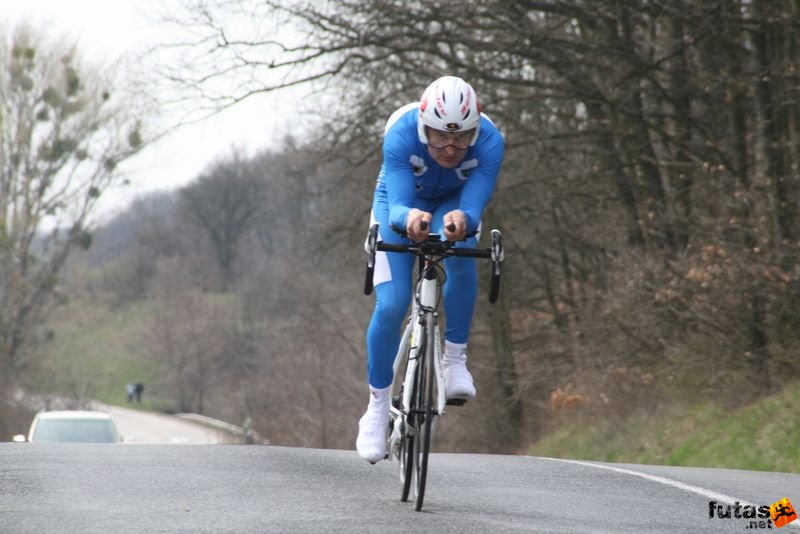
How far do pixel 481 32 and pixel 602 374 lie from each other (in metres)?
5.57

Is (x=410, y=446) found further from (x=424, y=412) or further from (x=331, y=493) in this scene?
(x=331, y=493)

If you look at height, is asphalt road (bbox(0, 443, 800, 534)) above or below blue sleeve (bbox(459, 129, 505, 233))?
below

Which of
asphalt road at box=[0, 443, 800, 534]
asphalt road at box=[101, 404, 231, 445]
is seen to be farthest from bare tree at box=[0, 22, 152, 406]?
asphalt road at box=[0, 443, 800, 534]

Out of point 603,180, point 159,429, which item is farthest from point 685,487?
point 159,429

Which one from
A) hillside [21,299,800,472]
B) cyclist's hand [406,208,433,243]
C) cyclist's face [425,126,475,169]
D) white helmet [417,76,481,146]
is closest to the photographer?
cyclist's hand [406,208,433,243]

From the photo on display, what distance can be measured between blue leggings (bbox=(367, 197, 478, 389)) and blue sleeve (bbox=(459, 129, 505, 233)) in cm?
27

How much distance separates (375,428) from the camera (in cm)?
773

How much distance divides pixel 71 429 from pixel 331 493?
50.4 feet

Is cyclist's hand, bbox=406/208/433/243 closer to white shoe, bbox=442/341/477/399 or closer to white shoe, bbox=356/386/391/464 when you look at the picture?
white shoe, bbox=442/341/477/399

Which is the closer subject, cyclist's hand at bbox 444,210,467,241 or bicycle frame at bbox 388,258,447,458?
cyclist's hand at bbox 444,210,467,241

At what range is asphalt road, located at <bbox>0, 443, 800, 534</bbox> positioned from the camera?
255 inches

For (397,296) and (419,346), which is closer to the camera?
(419,346)

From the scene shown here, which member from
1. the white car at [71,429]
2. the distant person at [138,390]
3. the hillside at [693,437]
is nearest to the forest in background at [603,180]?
the hillside at [693,437]

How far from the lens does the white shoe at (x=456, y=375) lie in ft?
25.0
